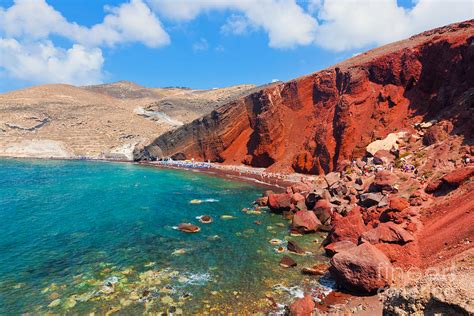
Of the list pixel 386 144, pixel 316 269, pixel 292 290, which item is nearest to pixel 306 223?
pixel 316 269

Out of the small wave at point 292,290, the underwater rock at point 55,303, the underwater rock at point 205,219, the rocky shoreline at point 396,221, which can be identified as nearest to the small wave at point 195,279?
the small wave at point 292,290

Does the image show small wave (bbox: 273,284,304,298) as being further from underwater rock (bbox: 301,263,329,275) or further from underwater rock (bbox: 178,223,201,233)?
underwater rock (bbox: 178,223,201,233)

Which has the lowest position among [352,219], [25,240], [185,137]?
[25,240]

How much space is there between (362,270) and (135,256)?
15691 mm

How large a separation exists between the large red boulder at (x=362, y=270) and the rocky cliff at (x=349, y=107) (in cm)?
2170

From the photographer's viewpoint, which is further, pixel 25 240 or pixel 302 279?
pixel 25 240

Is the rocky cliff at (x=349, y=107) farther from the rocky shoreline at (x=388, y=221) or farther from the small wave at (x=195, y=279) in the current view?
the small wave at (x=195, y=279)

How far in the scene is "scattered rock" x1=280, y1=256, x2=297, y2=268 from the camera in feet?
68.2

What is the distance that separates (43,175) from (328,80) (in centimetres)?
6349

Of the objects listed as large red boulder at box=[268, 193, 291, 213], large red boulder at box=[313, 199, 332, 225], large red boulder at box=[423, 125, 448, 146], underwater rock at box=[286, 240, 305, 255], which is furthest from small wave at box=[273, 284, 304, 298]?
large red boulder at box=[423, 125, 448, 146]

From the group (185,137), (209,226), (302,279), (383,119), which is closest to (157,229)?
(209,226)

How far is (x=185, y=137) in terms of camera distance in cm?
9350

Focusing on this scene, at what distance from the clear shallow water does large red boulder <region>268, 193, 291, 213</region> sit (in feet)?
4.65

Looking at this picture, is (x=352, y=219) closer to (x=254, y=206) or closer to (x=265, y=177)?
(x=254, y=206)
